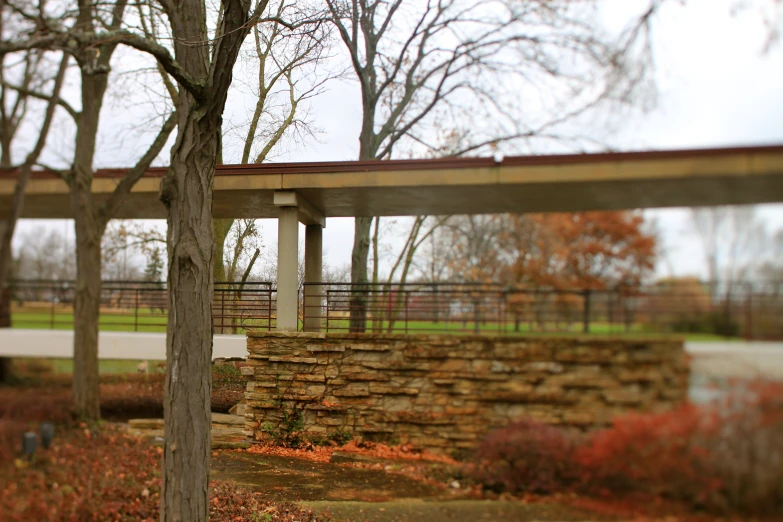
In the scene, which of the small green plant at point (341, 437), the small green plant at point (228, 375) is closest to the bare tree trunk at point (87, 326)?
the small green plant at point (228, 375)

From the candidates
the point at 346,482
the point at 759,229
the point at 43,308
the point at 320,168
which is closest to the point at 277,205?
the point at 320,168

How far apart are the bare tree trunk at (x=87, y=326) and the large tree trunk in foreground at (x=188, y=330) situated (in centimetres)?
307

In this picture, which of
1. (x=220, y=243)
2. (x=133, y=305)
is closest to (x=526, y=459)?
(x=220, y=243)

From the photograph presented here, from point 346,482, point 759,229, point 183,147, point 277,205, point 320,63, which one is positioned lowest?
point 346,482

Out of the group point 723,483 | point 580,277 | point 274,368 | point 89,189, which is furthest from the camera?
point 89,189

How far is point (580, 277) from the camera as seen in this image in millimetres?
2498

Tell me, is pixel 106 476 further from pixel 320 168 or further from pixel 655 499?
pixel 655 499

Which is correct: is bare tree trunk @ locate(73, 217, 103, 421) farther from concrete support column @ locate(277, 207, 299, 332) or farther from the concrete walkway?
concrete support column @ locate(277, 207, 299, 332)

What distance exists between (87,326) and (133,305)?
110cm

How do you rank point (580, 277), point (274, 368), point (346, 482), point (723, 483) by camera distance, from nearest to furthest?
point (723, 483)
point (580, 277)
point (346, 482)
point (274, 368)

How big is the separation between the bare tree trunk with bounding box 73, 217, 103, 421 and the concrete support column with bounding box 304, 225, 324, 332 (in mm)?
3408

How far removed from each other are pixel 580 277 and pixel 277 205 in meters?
1.87

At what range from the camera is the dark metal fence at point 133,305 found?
360 centimetres

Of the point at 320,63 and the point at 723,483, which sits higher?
the point at 320,63
